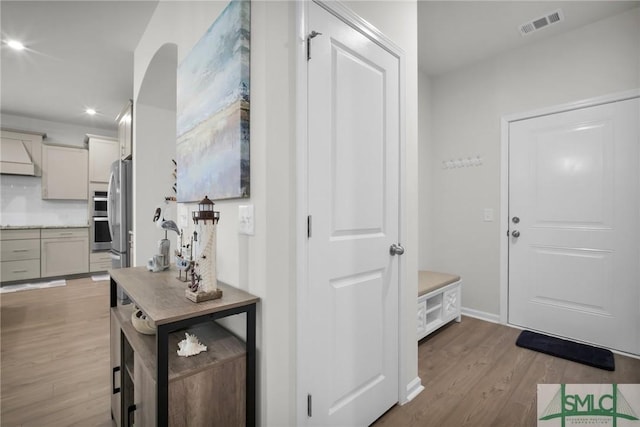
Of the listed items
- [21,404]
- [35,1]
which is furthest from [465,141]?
[21,404]

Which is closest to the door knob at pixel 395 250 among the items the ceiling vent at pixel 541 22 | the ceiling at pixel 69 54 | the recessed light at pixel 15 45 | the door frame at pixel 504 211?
the door frame at pixel 504 211

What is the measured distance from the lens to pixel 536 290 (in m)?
2.79

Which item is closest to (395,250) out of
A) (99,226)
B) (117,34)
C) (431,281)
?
(431,281)

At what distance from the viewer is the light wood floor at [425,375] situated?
1.67 m

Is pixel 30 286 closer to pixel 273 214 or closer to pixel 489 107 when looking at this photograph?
pixel 273 214

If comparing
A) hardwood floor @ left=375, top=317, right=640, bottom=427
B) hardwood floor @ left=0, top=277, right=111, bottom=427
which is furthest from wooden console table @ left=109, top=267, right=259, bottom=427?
hardwood floor @ left=375, top=317, right=640, bottom=427

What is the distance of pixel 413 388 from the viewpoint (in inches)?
72.7

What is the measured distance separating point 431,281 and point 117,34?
3.60m

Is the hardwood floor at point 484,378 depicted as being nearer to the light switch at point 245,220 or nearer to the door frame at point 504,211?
the door frame at point 504,211

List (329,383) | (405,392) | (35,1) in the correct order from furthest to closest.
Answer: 1. (35,1)
2. (405,392)
3. (329,383)

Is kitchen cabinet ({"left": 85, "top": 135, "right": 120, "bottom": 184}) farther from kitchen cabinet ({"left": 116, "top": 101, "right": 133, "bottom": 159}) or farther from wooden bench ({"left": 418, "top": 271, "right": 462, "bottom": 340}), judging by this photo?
wooden bench ({"left": 418, "top": 271, "right": 462, "bottom": 340})

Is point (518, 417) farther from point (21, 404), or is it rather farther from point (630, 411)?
point (21, 404)

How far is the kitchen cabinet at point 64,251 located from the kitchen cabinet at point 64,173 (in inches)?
24.9

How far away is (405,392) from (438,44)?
9.64 feet
